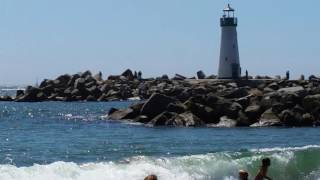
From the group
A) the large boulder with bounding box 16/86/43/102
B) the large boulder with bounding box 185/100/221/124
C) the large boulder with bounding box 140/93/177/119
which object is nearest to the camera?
the large boulder with bounding box 185/100/221/124

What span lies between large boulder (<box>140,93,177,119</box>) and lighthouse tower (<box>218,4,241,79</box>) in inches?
1003

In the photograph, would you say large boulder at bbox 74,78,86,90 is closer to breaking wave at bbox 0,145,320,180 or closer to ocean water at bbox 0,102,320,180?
ocean water at bbox 0,102,320,180

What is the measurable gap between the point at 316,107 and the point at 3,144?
16716 millimetres

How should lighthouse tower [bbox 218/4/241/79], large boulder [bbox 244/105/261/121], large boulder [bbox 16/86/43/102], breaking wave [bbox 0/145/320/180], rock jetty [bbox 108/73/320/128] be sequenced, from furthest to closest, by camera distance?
large boulder [bbox 16/86/43/102]
lighthouse tower [bbox 218/4/241/79]
large boulder [bbox 244/105/261/121]
rock jetty [bbox 108/73/320/128]
breaking wave [bbox 0/145/320/180]

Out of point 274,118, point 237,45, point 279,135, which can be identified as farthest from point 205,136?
point 237,45

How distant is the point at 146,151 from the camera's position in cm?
2834

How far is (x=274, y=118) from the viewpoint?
37875 mm

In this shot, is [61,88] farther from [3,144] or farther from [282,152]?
[282,152]

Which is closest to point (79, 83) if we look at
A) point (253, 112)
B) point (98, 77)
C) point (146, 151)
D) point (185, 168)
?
point (98, 77)

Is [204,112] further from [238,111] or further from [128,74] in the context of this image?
[128,74]

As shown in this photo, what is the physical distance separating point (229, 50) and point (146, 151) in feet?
126

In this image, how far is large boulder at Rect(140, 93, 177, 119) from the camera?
1578 inches

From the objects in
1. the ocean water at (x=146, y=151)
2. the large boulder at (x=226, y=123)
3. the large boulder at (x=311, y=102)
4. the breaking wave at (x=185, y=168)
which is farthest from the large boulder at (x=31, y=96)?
the breaking wave at (x=185, y=168)

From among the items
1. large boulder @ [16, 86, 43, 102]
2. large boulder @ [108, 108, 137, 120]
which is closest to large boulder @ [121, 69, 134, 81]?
large boulder @ [16, 86, 43, 102]
